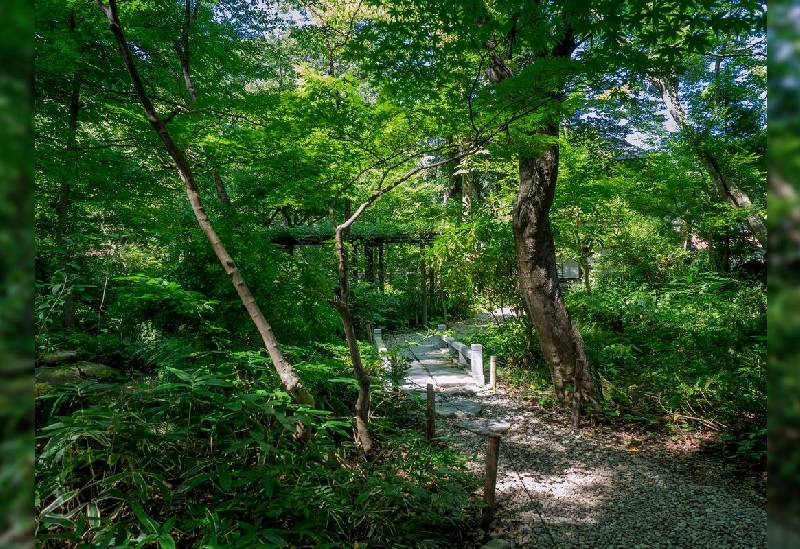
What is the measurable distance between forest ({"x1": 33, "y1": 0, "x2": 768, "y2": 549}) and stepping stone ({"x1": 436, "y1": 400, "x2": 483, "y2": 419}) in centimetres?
48

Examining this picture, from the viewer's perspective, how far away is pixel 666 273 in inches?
417

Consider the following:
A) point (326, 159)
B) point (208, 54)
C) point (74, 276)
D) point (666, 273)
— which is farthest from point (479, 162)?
point (74, 276)

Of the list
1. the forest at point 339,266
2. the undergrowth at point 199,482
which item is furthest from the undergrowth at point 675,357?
the undergrowth at point 199,482

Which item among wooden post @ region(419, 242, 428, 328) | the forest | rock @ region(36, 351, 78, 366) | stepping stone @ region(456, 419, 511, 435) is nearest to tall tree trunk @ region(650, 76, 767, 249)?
the forest

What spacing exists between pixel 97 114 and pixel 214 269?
13.3 ft

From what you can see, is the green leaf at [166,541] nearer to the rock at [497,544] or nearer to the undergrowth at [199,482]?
the undergrowth at [199,482]

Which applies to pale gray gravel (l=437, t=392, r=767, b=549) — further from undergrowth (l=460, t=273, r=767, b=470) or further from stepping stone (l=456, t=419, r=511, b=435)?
undergrowth (l=460, t=273, r=767, b=470)

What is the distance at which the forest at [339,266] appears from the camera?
2.00m

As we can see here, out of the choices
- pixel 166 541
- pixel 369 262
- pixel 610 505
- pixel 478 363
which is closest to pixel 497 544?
pixel 610 505

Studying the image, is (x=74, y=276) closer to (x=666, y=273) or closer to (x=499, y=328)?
(x=499, y=328)

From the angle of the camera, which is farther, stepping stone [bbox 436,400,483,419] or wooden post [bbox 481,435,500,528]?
stepping stone [bbox 436,400,483,419]

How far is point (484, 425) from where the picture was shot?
5473 mm

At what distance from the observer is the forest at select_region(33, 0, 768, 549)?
1998 mm

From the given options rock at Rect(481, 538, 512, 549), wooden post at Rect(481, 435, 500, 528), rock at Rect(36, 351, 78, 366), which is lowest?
rock at Rect(481, 538, 512, 549)
